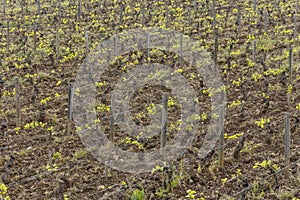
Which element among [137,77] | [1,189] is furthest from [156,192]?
[137,77]

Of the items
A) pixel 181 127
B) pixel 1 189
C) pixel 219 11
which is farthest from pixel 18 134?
pixel 219 11

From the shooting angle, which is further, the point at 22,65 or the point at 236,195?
the point at 22,65

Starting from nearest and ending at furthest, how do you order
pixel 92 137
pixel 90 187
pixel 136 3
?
pixel 90 187 → pixel 92 137 → pixel 136 3

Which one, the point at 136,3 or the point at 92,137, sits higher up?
the point at 136,3

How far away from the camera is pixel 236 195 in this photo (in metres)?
6.93

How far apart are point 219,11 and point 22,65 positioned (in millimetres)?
7524

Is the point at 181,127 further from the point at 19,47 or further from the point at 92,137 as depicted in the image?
the point at 19,47

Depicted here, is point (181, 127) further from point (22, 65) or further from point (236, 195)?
point (22, 65)

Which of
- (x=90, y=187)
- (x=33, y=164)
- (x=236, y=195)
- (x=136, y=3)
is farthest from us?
(x=136, y=3)

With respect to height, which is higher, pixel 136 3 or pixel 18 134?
pixel 136 3

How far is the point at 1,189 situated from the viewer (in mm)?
7320

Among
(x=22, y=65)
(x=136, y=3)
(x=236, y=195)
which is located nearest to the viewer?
(x=236, y=195)

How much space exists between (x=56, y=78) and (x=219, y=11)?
7.31m

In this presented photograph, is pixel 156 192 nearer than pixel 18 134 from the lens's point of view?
Yes
